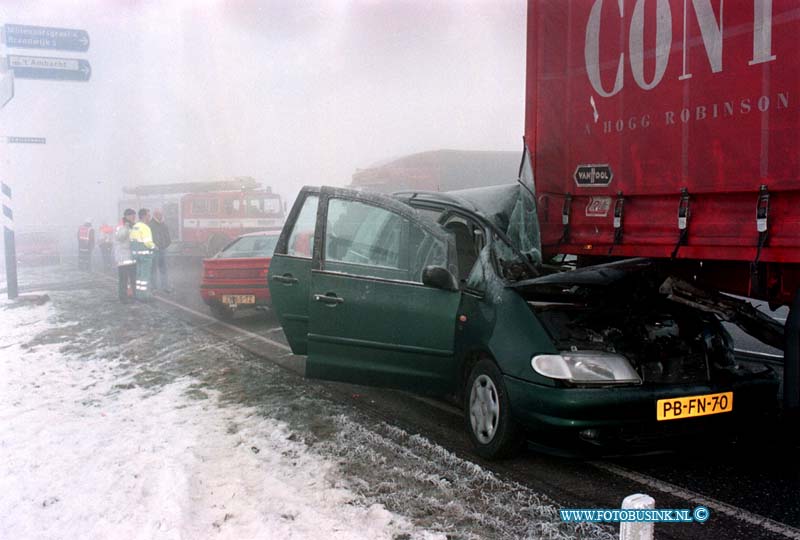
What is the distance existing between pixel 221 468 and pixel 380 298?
1508mm

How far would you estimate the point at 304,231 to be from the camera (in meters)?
5.06

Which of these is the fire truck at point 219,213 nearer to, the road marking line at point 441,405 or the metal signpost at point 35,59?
the metal signpost at point 35,59

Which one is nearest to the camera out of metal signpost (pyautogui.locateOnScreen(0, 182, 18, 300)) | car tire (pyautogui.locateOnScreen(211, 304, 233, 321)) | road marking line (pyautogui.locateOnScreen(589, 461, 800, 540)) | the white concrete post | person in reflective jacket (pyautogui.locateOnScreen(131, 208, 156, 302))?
the white concrete post

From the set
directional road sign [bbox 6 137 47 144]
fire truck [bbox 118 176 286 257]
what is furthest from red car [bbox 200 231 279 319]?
fire truck [bbox 118 176 286 257]

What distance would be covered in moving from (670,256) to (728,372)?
2.48ft

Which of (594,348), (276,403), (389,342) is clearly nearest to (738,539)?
(594,348)

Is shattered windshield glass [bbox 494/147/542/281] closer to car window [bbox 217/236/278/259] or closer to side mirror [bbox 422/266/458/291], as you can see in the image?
side mirror [bbox 422/266/458/291]

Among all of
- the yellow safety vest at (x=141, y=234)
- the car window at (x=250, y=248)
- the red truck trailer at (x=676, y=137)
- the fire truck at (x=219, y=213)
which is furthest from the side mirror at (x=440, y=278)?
the fire truck at (x=219, y=213)

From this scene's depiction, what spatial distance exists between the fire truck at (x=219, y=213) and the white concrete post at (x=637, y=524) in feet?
63.2

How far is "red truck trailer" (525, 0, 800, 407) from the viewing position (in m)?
3.39

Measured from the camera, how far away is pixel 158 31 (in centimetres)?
2728

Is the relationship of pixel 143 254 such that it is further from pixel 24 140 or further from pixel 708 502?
pixel 708 502

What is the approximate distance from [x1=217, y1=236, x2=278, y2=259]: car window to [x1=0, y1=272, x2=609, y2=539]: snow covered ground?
11.4 feet

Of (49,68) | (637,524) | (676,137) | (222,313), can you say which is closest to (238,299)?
(222,313)
